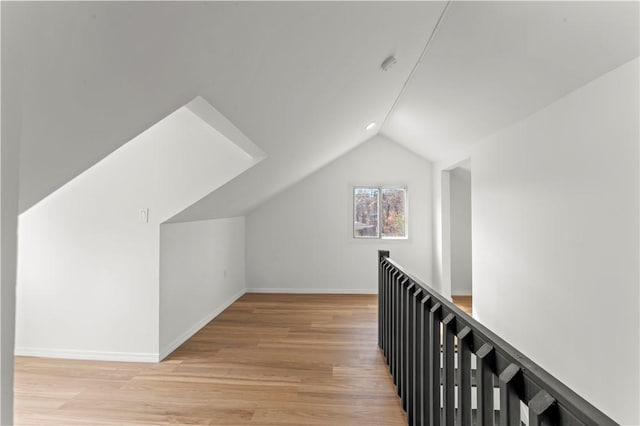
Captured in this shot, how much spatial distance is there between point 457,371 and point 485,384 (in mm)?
276

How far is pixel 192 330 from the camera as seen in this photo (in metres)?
3.89

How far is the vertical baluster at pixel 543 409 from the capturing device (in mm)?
806

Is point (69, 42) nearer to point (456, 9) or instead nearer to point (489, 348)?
point (489, 348)

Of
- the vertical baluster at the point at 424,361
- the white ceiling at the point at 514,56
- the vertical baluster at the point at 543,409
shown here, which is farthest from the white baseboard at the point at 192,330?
the white ceiling at the point at 514,56

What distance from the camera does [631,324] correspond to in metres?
1.87

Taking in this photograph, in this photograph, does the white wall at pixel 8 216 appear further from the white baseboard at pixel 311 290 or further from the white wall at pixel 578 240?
the white baseboard at pixel 311 290

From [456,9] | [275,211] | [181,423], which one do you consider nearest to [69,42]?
[456,9]

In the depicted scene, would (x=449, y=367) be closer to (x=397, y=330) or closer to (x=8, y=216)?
(x=397, y=330)

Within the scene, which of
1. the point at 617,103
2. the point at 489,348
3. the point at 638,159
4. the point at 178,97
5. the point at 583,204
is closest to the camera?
the point at 489,348

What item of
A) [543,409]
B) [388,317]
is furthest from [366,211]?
[543,409]

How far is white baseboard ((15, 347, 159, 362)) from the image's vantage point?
10.5 feet

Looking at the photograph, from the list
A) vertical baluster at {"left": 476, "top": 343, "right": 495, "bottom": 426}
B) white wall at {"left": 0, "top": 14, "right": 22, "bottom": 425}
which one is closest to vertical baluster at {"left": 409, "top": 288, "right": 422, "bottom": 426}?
vertical baluster at {"left": 476, "top": 343, "right": 495, "bottom": 426}

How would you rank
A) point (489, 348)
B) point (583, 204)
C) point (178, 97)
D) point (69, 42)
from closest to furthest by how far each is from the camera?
→ point (69, 42) < point (489, 348) < point (178, 97) < point (583, 204)

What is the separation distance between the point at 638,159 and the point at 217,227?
4.08 metres
